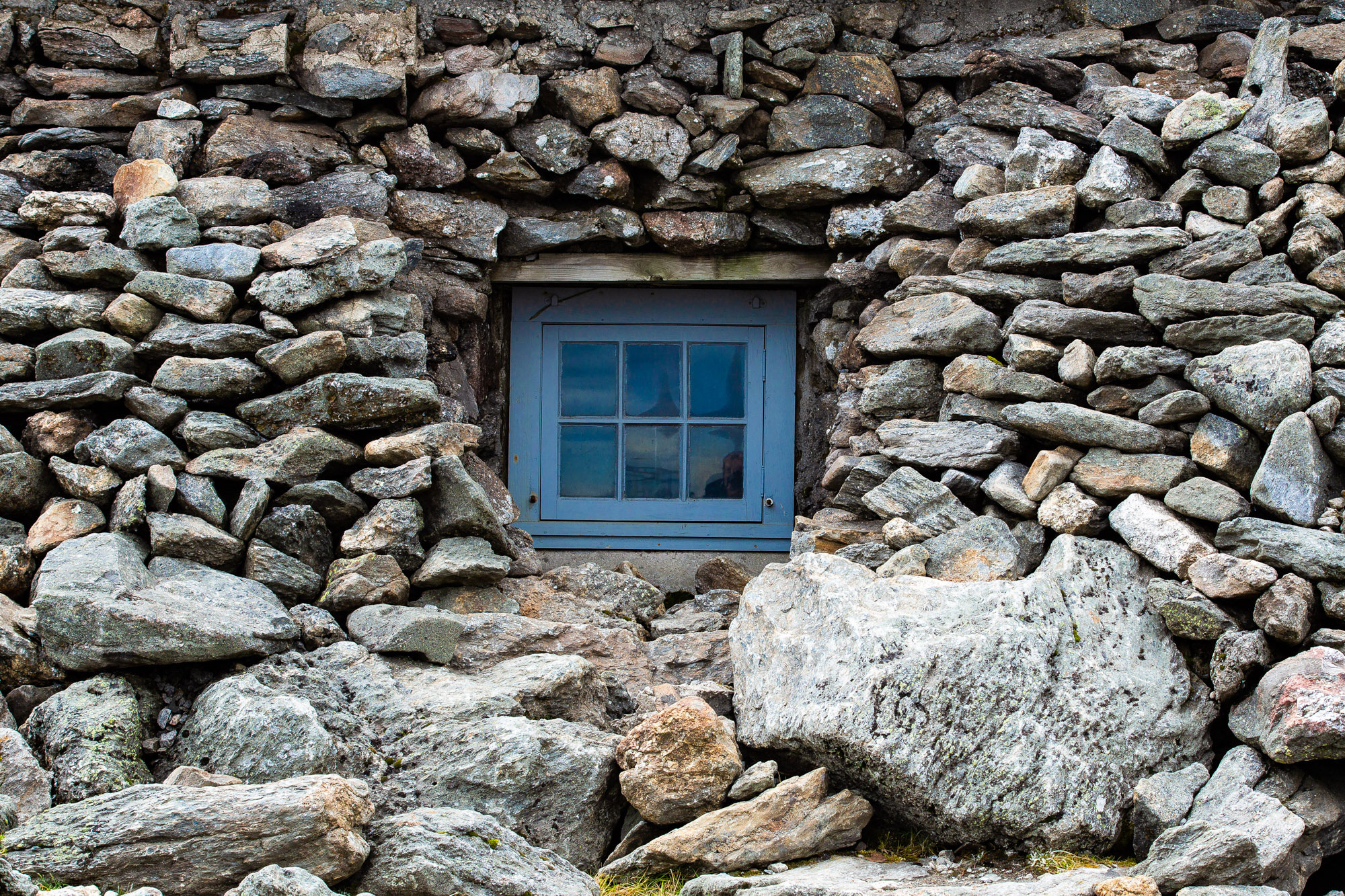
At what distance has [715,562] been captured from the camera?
565cm

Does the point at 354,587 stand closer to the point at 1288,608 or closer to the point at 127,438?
the point at 127,438

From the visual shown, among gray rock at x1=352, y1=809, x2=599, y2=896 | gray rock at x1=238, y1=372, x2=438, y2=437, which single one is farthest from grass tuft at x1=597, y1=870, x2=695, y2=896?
gray rock at x1=238, y1=372, x2=438, y2=437

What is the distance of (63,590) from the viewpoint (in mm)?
3684

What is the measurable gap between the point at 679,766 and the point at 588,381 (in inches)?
115

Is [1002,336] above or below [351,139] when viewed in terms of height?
below

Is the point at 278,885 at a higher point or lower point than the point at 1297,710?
lower

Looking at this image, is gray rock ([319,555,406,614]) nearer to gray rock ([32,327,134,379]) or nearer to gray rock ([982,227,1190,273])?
gray rock ([32,327,134,379])

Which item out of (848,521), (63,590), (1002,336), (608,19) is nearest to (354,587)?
(63,590)

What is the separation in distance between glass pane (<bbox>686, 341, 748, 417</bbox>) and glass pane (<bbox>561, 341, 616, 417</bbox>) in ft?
1.40

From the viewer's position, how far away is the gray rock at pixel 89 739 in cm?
336

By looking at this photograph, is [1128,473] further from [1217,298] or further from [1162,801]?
[1162,801]

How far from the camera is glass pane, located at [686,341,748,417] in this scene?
6117 mm

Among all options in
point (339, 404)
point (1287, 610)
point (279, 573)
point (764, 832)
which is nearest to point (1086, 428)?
point (1287, 610)

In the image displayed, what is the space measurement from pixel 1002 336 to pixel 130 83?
434cm
